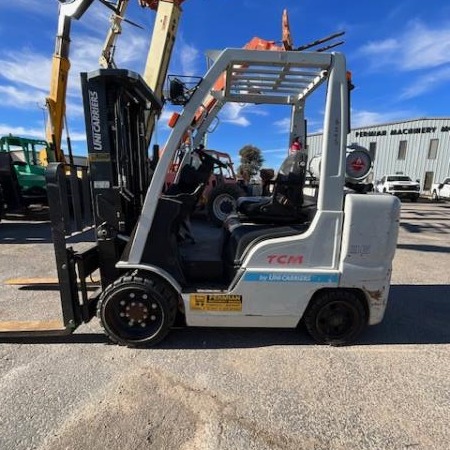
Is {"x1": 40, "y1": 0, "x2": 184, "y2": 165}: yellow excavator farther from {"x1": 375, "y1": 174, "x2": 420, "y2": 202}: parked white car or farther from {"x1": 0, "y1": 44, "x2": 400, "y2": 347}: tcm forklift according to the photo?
{"x1": 375, "y1": 174, "x2": 420, "y2": 202}: parked white car

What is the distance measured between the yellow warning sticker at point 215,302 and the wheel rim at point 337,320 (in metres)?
0.84

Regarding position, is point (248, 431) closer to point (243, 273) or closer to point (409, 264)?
point (243, 273)

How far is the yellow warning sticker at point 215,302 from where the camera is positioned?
3201 mm

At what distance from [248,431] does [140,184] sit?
2753 mm

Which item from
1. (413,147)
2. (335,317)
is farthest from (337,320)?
(413,147)

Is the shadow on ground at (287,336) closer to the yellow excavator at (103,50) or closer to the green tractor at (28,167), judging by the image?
the yellow excavator at (103,50)

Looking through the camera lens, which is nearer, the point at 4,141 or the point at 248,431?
the point at 248,431

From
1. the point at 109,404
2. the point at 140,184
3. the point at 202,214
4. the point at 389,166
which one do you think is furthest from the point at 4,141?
the point at 389,166

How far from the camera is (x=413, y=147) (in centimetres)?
3050

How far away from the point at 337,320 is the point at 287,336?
21.4 inches

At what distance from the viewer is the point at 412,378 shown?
294 centimetres

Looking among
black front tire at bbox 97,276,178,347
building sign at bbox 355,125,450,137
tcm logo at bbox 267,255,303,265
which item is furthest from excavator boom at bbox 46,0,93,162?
building sign at bbox 355,125,450,137

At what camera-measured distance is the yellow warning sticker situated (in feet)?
10.5

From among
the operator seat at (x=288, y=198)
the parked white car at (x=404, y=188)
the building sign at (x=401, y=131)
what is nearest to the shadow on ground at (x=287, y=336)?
the operator seat at (x=288, y=198)
